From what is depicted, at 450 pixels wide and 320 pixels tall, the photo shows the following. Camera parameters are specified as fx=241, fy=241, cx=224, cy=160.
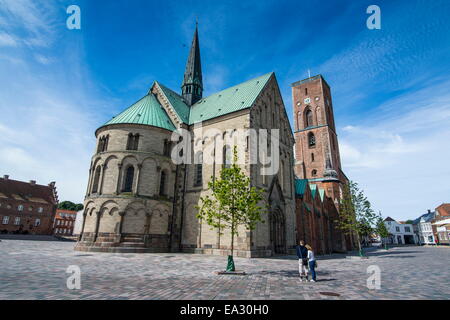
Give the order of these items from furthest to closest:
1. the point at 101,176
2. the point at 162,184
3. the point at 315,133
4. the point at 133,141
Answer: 1. the point at 315,133
2. the point at 162,184
3. the point at 133,141
4. the point at 101,176

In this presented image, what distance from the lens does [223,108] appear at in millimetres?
29531

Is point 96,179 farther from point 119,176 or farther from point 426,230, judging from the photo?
point 426,230

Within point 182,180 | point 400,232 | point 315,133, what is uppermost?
point 315,133

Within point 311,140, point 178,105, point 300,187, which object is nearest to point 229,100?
point 178,105

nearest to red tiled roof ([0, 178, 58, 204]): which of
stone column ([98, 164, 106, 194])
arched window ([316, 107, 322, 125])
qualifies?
stone column ([98, 164, 106, 194])

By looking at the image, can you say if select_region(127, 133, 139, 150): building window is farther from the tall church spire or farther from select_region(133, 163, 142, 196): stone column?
the tall church spire

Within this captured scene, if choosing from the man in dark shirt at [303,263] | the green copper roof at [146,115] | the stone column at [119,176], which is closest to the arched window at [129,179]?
the stone column at [119,176]

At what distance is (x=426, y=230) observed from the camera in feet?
270

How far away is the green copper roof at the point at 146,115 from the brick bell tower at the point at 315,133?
32322 mm

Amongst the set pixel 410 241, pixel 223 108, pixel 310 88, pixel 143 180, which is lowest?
pixel 410 241

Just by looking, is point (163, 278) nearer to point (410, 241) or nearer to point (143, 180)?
point (143, 180)

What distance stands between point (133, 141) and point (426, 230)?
99925mm
